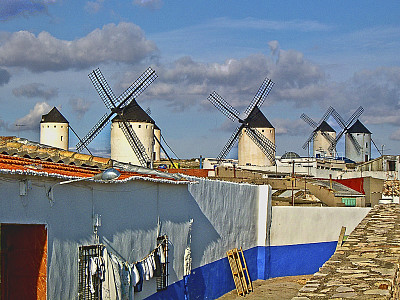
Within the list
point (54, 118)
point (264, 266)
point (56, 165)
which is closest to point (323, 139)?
point (54, 118)

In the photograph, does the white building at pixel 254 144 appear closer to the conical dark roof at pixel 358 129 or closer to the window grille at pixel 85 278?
the conical dark roof at pixel 358 129

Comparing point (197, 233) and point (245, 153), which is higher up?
point (245, 153)

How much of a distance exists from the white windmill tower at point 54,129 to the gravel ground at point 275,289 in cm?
2856

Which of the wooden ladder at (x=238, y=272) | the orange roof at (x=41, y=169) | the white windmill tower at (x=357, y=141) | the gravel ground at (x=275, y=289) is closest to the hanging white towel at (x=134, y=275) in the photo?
the orange roof at (x=41, y=169)

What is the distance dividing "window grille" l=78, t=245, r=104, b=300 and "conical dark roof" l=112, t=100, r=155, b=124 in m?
28.9

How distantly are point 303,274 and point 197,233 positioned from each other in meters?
6.22

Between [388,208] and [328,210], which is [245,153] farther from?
[388,208]

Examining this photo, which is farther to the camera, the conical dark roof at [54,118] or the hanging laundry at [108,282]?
the conical dark roof at [54,118]

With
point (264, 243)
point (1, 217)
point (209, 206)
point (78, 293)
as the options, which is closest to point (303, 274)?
point (264, 243)

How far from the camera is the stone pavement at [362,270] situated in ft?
18.5

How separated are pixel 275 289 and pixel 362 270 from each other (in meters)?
9.80

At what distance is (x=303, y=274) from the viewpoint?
60.6ft

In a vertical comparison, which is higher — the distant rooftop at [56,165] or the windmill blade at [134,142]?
the windmill blade at [134,142]

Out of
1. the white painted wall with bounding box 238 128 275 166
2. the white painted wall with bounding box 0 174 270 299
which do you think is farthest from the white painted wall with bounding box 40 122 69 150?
the white painted wall with bounding box 0 174 270 299
